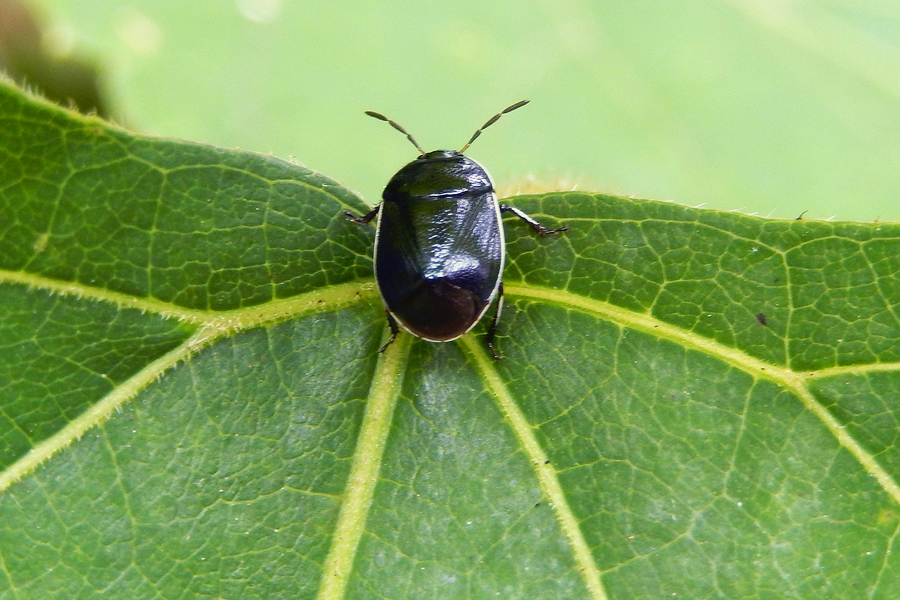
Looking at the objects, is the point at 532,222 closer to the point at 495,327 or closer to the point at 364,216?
the point at 495,327

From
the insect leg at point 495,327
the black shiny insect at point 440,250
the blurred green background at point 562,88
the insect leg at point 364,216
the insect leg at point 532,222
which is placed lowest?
the blurred green background at point 562,88

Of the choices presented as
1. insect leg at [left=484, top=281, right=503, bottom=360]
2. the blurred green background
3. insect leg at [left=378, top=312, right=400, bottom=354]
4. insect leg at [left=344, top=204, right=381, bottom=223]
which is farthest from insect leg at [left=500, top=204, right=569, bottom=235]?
the blurred green background

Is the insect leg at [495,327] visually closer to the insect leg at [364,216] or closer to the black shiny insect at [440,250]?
the black shiny insect at [440,250]

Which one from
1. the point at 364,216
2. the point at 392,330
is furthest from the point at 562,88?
the point at 392,330

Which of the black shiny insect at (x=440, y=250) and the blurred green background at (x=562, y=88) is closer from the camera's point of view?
the black shiny insect at (x=440, y=250)

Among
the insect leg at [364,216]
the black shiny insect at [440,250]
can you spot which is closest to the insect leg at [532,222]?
the black shiny insect at [440,250]

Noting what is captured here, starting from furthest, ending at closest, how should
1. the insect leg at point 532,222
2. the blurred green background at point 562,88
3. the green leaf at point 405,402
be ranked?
the blurred green background at point 562,88, the insect leg at point 532,222, the green leaf at point 405,402

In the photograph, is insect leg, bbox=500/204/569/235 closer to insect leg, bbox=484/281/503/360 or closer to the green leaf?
the green leaf

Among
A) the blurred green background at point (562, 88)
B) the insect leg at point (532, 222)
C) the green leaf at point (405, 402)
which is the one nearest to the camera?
the green leaf at point (405, 402)

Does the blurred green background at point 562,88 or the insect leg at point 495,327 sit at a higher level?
the insect leg at point 495,327
